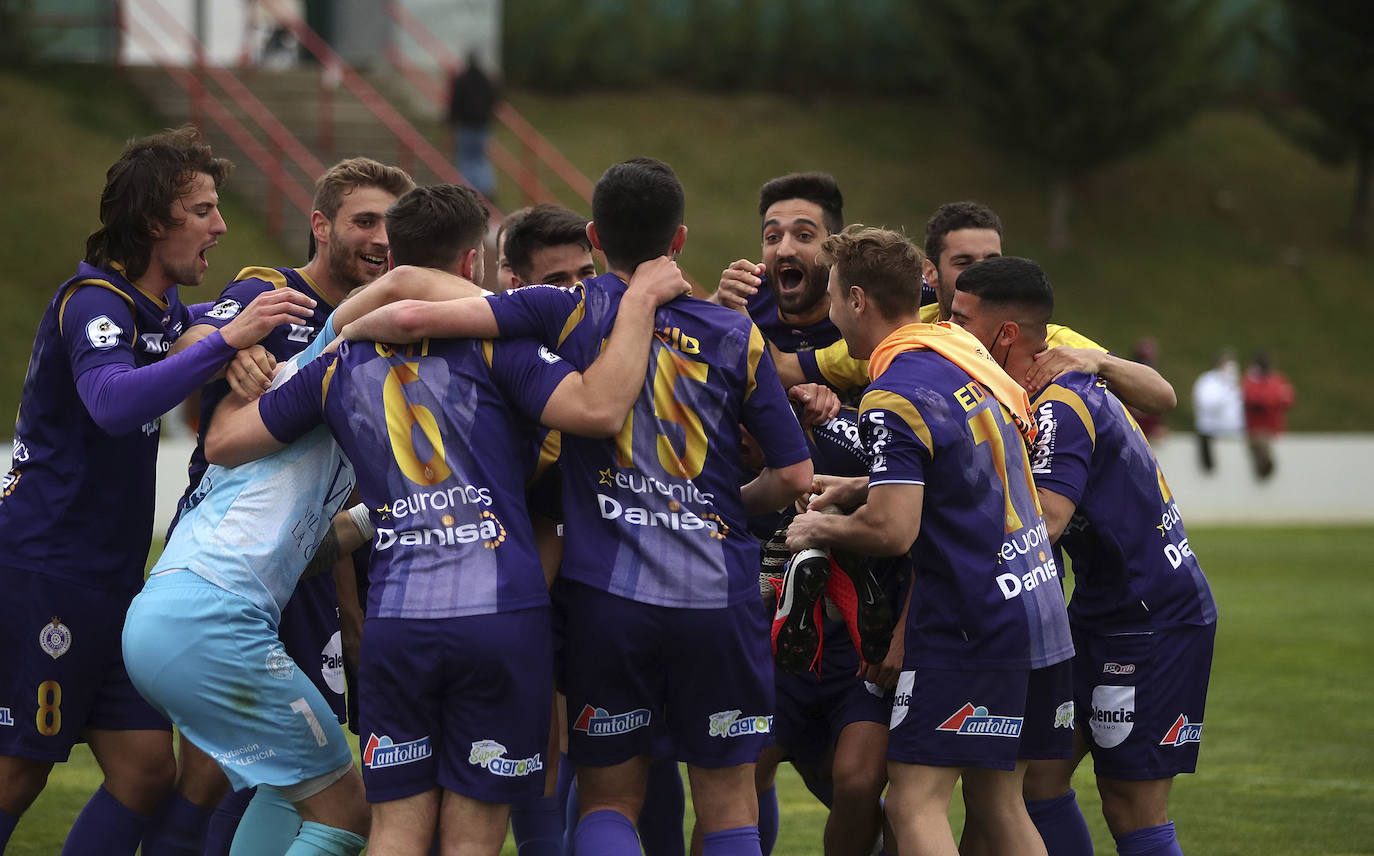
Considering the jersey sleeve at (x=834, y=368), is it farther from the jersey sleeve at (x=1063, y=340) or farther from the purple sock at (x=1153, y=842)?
the purple sock at (x=1153, y=842)

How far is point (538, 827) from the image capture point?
4.92m

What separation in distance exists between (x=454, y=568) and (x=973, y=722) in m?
1.63

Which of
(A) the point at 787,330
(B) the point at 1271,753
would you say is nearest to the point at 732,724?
(A) the point at 787,330

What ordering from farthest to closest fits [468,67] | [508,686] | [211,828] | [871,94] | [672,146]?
1. [871,94]
2. [672,146]
3. [468,67]
4. [211,828]
5. [508,686]

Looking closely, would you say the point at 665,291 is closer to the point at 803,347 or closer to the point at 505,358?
the point at 505,358

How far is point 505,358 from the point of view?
419cm

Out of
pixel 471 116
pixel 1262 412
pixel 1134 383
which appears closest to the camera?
pixel 1134 383

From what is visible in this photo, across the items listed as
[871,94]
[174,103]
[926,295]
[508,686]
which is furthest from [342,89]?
[508,686]

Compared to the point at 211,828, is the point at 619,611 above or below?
above

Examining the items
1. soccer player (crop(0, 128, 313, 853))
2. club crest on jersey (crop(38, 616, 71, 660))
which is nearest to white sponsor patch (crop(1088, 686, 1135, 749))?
soccer player (crop(0, 128, 313, 853))

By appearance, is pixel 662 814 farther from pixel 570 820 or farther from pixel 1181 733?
pixel 1181 733

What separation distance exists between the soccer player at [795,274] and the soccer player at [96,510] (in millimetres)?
1784

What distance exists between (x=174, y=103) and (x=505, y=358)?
21657 mm

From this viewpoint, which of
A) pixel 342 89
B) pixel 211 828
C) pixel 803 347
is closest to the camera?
pixel 211 828
